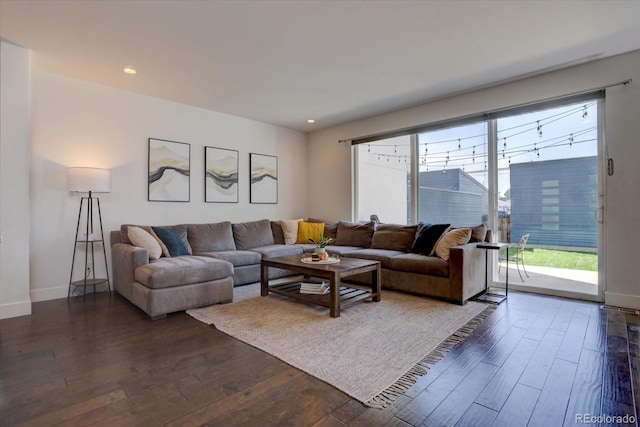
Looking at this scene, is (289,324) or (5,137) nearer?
(289,324)

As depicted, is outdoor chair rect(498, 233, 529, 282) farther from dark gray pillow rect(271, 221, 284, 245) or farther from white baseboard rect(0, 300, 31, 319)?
white baseboard rect(0, 300, 31, 319)

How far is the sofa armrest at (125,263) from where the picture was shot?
331 centimetres

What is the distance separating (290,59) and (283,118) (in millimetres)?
2209

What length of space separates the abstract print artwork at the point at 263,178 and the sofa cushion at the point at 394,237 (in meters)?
2.14

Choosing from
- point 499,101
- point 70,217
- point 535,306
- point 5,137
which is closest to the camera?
point 5,137

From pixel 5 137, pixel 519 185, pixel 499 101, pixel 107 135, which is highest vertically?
pixel 499 101

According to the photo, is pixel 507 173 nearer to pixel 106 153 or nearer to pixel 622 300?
pixel 622 300

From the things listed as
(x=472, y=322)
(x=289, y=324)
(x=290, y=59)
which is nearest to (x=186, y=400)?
(x=289, y=324)

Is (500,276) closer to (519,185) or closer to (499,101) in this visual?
(519,185)

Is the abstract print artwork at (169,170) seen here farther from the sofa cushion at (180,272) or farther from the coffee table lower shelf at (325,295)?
the coffee table lower shelf at (325,295)

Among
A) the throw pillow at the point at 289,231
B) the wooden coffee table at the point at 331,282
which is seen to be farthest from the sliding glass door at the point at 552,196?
the throw pillow at the point at 289,231

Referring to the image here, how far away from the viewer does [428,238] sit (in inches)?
162

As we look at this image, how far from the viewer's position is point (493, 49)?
319 centimetres

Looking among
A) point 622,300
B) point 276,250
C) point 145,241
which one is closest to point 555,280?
point 622,300
